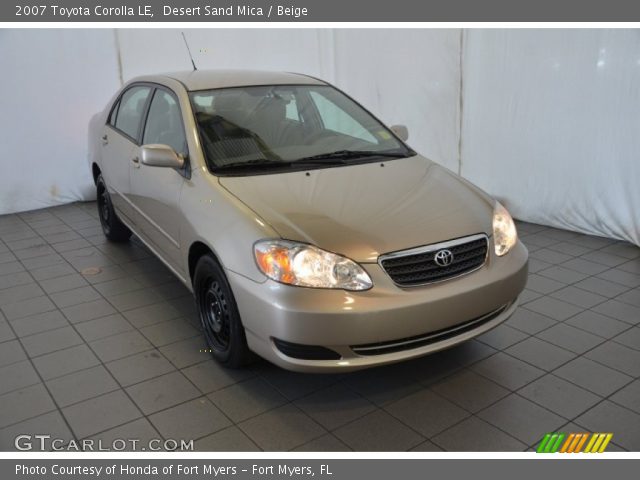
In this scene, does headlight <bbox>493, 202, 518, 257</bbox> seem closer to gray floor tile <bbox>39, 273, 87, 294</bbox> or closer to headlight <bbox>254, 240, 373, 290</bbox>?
headlight <bbox>254, 240, 373, 290</bbox>

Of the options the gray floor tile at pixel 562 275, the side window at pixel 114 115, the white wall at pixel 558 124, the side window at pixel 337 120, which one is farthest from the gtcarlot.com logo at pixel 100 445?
the white wall at pixel 558 124

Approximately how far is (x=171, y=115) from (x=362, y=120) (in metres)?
1.15

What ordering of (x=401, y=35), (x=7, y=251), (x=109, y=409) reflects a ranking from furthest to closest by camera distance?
1. (x=401, y=35)
2. (x=7, y=251)
3. (x=109, y=409)

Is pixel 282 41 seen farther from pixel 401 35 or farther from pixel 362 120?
pixel 362 120

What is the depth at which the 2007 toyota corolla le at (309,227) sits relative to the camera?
2.41m

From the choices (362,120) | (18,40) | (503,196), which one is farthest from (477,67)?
(18,40)

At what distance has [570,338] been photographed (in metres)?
3.22

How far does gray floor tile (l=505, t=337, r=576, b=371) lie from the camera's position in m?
2.97

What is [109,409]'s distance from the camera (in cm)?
266

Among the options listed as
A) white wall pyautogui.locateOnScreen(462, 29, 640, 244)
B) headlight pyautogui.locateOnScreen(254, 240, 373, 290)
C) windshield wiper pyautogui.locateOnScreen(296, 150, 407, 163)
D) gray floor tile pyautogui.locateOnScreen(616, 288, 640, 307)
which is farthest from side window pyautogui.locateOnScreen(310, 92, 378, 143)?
white wall pyautogui.locateOnScreen(462, 29, 640, 244)

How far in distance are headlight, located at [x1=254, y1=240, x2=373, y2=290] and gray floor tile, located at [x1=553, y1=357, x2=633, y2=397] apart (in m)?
1.19

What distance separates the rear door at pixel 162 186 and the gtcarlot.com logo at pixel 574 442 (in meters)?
2.01

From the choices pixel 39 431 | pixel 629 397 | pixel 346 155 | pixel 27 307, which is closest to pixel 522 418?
pixel 629 397

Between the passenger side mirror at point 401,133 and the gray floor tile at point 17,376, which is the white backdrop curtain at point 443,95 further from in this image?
the gray floor tile at point 17,376
